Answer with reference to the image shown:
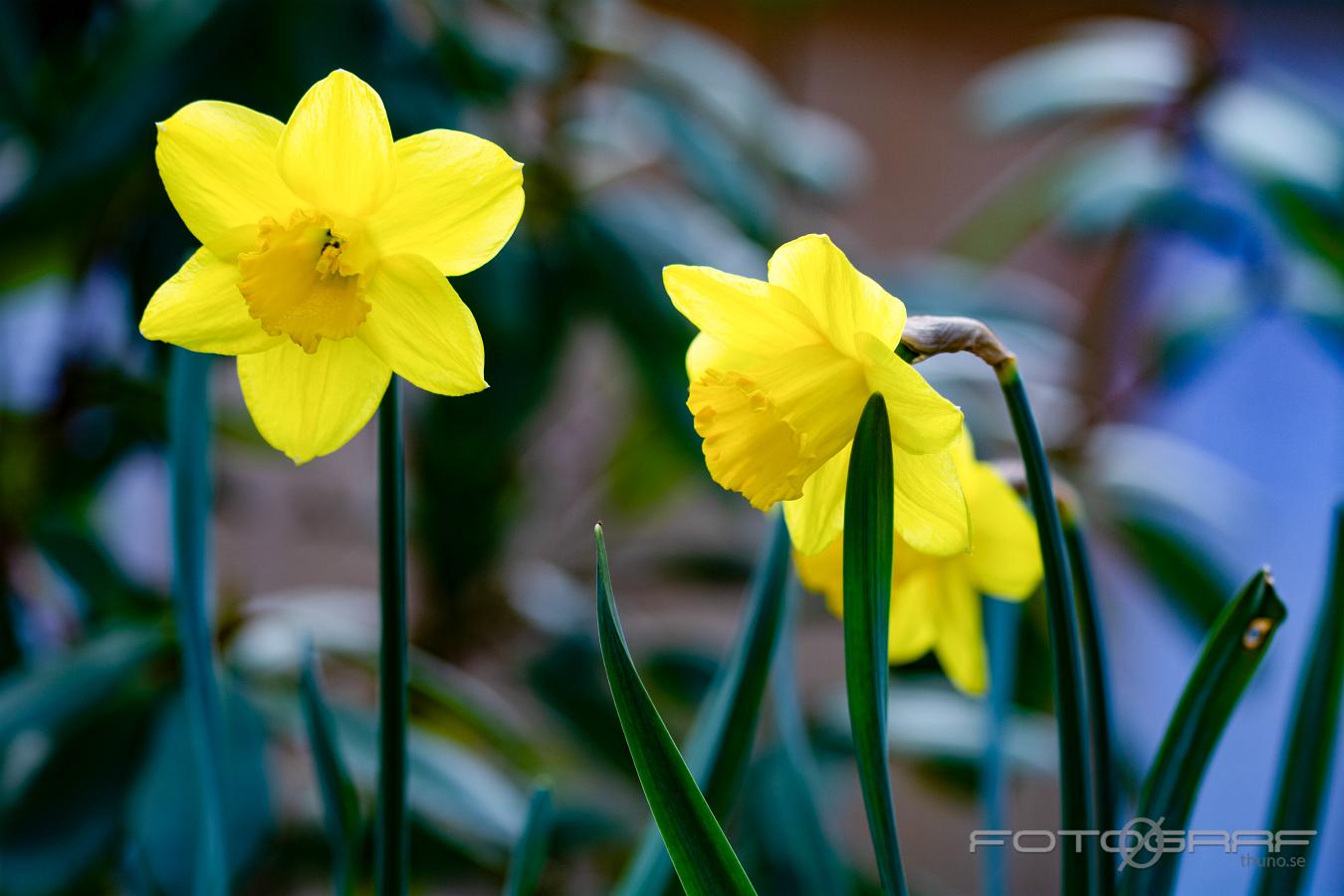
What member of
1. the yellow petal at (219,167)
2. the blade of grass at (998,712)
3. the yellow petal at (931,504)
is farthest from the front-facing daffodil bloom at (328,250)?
the blade of grass at (998,712)

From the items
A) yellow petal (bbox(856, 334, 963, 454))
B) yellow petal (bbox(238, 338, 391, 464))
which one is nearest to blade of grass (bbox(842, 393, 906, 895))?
yellow petal (bbox(856, 334, 963, 454))

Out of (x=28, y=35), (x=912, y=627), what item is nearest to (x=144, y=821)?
(x=912, y=627)

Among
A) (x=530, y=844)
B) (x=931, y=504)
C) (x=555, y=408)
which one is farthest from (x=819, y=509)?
(x=555, y=408)

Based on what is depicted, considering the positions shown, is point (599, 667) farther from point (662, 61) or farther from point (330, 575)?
point (330, 575)

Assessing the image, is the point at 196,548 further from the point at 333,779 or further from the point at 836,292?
the point at 836,292

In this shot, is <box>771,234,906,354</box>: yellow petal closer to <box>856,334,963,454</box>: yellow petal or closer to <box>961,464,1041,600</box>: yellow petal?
<box>856,334,963,454</box>: yellow petal

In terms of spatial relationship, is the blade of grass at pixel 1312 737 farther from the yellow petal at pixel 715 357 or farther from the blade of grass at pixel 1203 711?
the yellow petal at pixel 715 357
